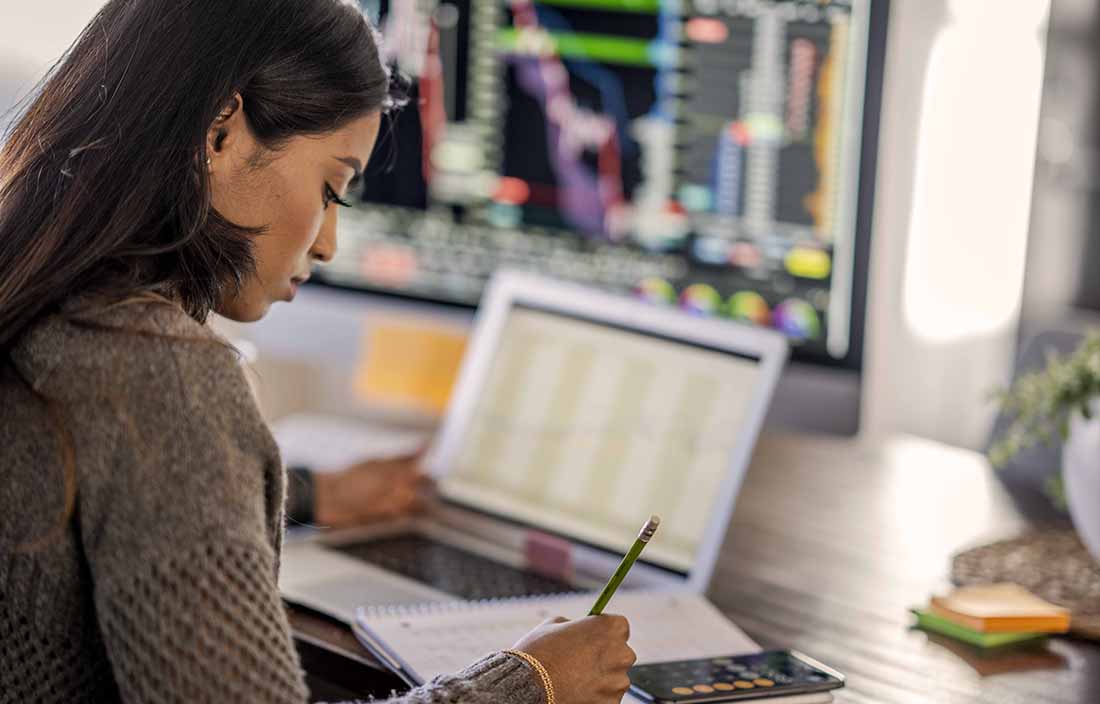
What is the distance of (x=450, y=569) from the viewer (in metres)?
1.33

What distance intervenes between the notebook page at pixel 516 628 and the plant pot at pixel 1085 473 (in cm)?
34

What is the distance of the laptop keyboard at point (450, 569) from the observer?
1274mm

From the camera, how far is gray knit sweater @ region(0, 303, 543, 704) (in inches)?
27.9

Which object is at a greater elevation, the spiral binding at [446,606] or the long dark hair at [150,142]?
the long dark hair at [150,142]

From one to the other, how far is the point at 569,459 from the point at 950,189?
45cm

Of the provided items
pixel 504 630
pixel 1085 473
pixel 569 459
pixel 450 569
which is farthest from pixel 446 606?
pixel 1085 473

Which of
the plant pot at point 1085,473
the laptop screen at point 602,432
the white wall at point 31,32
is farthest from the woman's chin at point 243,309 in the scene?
the white wall at point 31,32

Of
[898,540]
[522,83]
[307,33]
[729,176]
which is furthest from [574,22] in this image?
[307,33]

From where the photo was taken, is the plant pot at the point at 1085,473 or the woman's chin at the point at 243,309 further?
the plant pot at the point at 1085,473

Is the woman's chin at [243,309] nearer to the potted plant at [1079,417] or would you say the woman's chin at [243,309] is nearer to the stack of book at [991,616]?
the stack of book at [991,616]

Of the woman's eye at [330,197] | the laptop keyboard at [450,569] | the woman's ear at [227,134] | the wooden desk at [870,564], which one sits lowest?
the laptop keyboard at [450,569]

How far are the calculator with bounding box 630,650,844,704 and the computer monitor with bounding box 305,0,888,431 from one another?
433 mm

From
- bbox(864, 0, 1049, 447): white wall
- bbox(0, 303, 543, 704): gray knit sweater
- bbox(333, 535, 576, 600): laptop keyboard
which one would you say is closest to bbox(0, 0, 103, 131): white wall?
bbox(333, 535, 576, 600): laptop keyboard

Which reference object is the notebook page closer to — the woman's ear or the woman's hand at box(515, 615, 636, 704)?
the woman's hand at box(515, 615, 636, 704)
